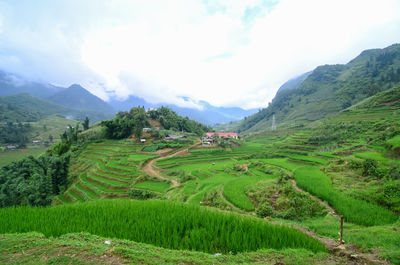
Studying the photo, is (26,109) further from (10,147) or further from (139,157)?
(139,157)

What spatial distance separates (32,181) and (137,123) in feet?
89.2

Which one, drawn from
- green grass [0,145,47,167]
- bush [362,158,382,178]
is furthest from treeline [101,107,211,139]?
bush [362,158,382,178]

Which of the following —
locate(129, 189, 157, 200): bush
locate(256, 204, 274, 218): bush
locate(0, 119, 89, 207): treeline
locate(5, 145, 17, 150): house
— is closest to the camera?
locate(256, 204, 274, 218): bush

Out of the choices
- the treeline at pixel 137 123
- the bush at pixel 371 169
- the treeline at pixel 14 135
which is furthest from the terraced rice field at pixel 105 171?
the treeline at pixel 14 135

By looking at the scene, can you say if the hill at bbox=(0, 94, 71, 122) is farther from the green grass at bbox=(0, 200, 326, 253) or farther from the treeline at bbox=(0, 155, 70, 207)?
the green grass at bbox=(0, 200, 326, 253)

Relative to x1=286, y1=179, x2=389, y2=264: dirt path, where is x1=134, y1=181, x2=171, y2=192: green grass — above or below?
below

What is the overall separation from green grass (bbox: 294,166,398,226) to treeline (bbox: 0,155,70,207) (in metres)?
26.4

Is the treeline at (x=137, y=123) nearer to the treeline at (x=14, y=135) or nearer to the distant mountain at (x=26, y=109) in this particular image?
the treeline at (x=14, y=135)

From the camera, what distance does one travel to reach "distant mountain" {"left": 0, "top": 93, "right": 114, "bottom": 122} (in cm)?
11320

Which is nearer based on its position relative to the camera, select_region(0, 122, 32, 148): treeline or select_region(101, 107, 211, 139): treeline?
select_region(101, 107, 211, 139): treeline

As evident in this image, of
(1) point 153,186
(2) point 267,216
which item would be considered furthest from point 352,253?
(1) point 153,186

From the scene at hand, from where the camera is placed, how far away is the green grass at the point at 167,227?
555 cm

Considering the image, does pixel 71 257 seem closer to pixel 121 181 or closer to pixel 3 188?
pixel 121 181

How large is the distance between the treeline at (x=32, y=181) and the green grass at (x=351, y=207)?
86.7 ft
